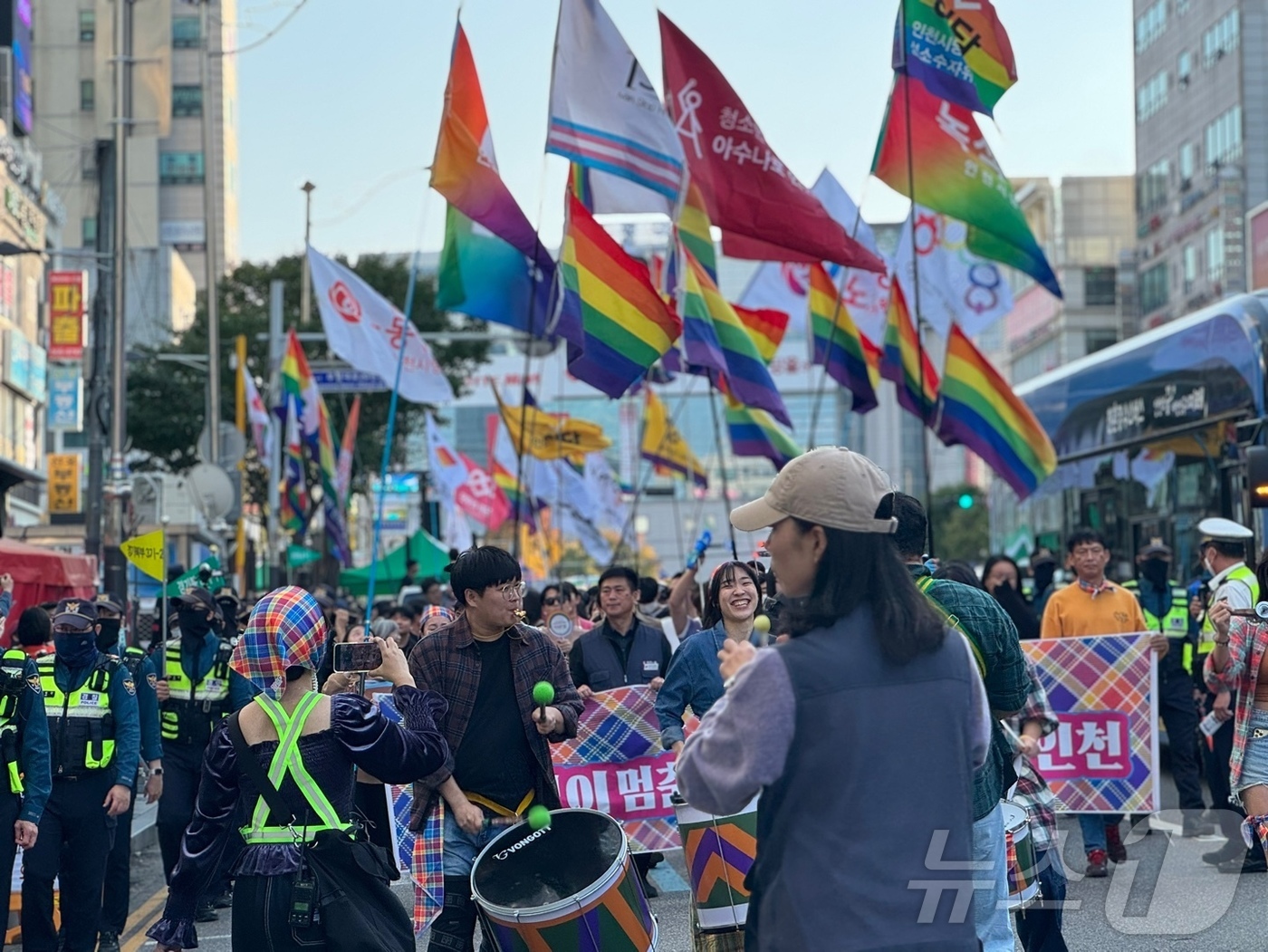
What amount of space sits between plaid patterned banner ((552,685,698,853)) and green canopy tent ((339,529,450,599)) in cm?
1732

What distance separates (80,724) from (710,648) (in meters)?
3.03

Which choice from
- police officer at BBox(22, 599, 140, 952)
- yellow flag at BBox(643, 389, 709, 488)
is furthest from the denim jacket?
yellow flag at BBox(643, 389, 709, 488)

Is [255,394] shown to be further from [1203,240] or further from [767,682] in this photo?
[1203,240]

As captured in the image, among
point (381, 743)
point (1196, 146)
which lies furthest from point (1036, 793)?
point (1196, 146)

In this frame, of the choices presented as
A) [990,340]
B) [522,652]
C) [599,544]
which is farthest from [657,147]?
[990,340]

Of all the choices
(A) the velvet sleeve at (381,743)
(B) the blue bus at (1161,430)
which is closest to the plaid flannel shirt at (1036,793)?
(A) the velvet sleeve at (381,743)

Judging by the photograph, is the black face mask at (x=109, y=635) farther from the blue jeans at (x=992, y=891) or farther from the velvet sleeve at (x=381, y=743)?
the blue jeans at (x=992, y=891)

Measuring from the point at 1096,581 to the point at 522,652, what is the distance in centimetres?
565

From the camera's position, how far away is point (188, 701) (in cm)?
1091

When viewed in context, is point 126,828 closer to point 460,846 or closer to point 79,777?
point 79,777

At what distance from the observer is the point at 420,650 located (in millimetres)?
6777

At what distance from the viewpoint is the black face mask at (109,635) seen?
35.1ft

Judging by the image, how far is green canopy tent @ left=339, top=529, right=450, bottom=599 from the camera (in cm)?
2862

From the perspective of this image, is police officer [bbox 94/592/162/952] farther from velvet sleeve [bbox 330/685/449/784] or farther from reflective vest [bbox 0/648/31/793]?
velvet sleeve [bbox 330/685/449/784]
